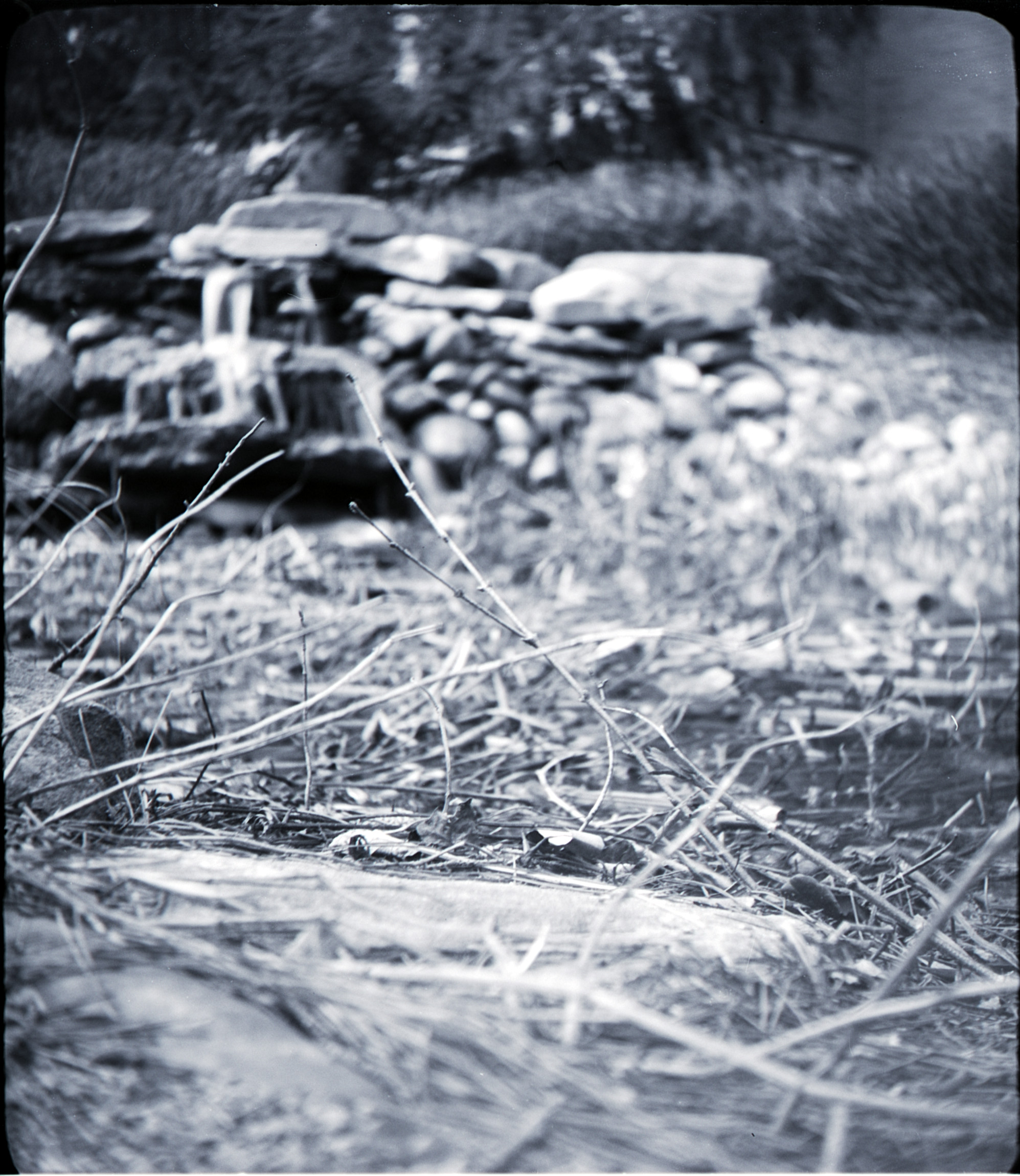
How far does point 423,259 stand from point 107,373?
2.59 ft

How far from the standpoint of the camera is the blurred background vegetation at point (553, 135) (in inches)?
39.4

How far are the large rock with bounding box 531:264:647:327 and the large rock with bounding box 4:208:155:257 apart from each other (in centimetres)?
97

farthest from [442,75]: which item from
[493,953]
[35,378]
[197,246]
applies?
[493,953]

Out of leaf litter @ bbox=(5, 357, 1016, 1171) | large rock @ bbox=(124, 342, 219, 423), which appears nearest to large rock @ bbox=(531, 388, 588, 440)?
large rock @ bbox=(124, 342, 219, 423)

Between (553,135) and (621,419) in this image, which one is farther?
(621,419)

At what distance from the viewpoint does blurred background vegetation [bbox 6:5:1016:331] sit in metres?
1.00

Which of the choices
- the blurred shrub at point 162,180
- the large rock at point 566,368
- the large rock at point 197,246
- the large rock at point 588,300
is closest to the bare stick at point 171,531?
the blurred shrub at point 162,180

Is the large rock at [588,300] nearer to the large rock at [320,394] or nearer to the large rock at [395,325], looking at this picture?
the large rock at [395,325]

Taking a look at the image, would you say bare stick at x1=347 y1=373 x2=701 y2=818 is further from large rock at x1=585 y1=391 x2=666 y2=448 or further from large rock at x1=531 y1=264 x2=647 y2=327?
large rock at x1=531 y1=264 x2=647 y2=327

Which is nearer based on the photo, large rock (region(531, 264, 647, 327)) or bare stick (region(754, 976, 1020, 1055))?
bare stick (region(754, 976, 1020, 1055))

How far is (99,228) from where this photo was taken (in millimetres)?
1729

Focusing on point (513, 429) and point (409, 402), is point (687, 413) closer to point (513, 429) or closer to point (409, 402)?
point (513, 429)

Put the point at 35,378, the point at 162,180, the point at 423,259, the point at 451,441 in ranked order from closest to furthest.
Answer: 1. the point at 162,180
2. the point at 35,378
3. the point at 451,441
4. the point at 423,259

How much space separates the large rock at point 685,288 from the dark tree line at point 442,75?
1.02 feet
